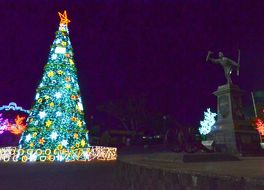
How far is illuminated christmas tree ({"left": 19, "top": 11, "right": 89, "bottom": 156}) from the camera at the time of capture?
67.2ft

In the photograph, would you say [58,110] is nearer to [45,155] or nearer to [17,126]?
[45,155]

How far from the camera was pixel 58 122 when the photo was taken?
2089 cm

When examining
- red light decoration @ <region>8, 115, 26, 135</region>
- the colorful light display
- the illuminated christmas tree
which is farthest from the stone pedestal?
red light decoration @ <region>8, 115, 26, 135</region>

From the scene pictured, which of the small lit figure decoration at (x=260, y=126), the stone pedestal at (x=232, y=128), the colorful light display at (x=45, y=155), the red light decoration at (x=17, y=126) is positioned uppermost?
the red light decoration at (x=17, y=126)

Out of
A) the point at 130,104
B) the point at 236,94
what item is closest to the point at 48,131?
the point at 236,94

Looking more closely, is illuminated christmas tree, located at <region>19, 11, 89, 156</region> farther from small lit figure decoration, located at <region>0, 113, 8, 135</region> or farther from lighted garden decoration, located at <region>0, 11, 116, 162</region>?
small lit figure decoration, located at <region>0, 113, 8, 135</region>

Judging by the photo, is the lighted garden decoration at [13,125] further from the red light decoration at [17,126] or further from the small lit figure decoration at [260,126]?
the small lit figure decoration at [260,126]

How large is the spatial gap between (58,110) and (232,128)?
1200 cm

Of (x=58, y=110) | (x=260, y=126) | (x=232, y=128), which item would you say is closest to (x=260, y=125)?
(x=260, y=126)

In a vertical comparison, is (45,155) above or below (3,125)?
below

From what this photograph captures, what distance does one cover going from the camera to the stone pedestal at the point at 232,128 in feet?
47.9

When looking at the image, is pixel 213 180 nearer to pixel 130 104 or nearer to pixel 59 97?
pixel 59 97

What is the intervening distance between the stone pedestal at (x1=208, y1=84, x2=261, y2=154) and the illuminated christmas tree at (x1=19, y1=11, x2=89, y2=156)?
9741 mm

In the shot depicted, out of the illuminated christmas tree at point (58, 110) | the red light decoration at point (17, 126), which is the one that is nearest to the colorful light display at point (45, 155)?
→ the illuminated christmas tree at point (58, 110)
